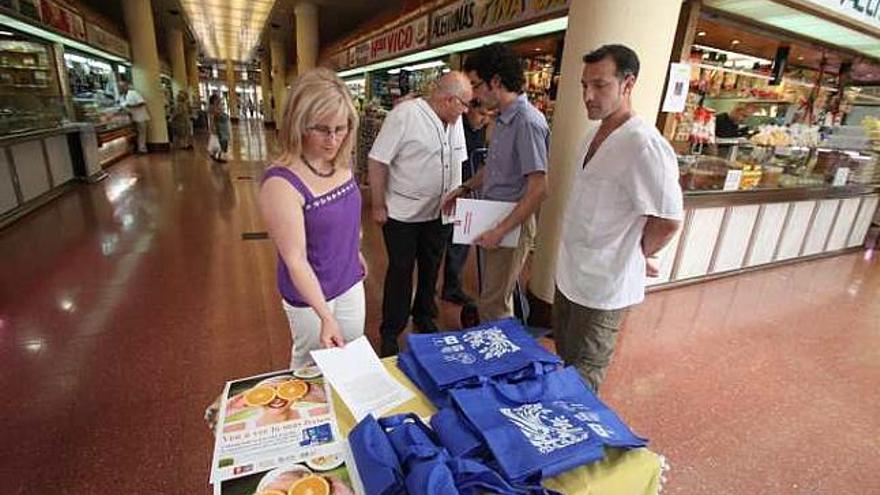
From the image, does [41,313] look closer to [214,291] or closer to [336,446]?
[214,291]

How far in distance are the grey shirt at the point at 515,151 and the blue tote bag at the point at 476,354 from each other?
1.11m

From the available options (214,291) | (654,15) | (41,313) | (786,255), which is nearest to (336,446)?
(654,15)

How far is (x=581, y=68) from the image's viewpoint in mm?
2619

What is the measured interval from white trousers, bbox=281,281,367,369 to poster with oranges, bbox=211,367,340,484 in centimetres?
29

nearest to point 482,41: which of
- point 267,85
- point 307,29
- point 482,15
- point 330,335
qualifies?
point 482,15

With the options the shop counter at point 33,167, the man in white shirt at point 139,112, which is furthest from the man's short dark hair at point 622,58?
the man in white shirt at point 139,112

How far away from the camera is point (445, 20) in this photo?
5.75 m

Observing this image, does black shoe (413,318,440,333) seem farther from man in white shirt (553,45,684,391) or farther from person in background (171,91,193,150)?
person in background (171,91,193,150)

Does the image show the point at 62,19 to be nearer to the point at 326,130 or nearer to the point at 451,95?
the point at 451,95

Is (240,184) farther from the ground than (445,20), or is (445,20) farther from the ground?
(445,20)

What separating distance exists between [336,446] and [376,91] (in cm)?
1009

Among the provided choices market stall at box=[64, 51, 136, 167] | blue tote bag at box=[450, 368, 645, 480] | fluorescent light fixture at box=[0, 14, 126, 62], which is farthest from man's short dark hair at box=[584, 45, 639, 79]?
market stall at box=[64, 51, 136, 167]

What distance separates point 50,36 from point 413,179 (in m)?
8.46

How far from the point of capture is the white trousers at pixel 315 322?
1451 mm
